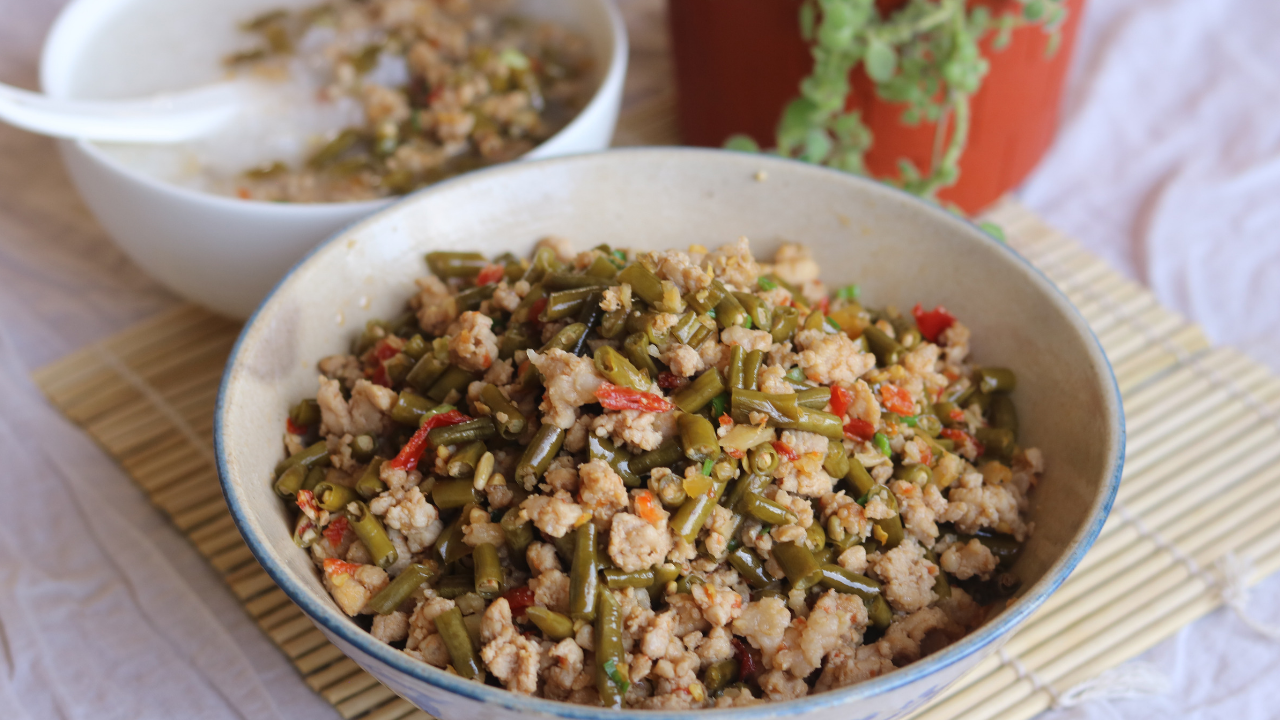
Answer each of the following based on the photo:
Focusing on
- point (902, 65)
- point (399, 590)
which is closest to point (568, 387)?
point (399, 590)

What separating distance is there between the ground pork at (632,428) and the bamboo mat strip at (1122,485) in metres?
0.73

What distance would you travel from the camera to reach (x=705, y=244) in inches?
87.0

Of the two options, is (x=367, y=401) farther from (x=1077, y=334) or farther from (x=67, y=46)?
(x=67, y=46)

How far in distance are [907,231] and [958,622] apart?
83 cm

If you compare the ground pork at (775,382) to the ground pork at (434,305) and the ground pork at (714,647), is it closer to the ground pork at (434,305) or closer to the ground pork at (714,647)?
the ground pork at (714,647)

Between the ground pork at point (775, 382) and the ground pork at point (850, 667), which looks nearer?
the ground pork at point (850, 667)

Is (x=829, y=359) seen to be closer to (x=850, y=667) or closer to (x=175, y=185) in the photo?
(x=850, y=667)

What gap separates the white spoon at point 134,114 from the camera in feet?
7.20

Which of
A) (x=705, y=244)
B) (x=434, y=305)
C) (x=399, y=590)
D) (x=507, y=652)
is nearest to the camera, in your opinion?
(x=507, y=652)

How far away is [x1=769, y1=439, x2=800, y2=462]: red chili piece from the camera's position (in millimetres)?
1565

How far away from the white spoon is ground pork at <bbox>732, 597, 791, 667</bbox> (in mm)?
1855

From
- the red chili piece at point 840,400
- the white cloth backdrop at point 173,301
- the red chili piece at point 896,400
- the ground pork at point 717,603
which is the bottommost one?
the white cloth backdrop at point 173,301

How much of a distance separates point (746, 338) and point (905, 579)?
47 centimetres

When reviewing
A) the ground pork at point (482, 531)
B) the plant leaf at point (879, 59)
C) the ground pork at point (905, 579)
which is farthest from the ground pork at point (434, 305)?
the plant leaf at point (879, 59)
